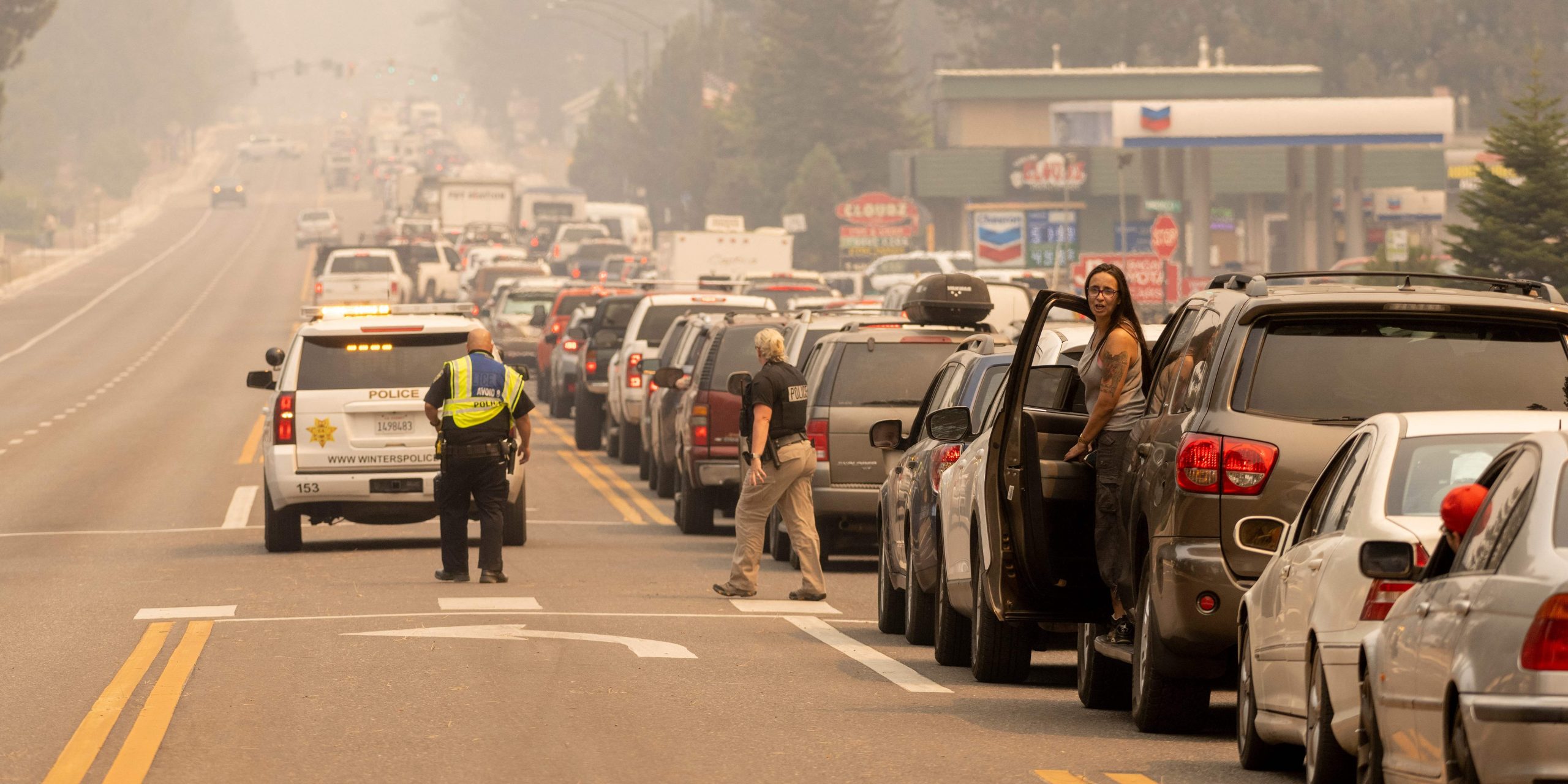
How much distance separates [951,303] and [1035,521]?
760cm

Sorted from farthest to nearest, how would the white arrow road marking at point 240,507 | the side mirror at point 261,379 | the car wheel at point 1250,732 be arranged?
the white arrow road marking at point 240,507 < the side mirror at point 261,379 < the car wheel at point 1250,732

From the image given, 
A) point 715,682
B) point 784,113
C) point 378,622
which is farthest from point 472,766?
point 784,113

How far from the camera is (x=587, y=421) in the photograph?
32.9 metres

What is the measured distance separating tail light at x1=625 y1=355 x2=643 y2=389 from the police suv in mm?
8246

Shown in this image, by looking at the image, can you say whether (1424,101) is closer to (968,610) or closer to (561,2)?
(561,2)

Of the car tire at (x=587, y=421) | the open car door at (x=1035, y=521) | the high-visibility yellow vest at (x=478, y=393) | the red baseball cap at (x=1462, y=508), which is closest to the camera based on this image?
the red baseball cap at (x=1462, y=508)

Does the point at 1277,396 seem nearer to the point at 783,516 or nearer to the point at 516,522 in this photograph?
the point at 783,516

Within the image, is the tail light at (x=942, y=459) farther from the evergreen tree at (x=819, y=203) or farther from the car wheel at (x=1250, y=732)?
the evergreen tree at (x=819, y=203)

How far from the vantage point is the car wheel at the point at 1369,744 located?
7.71 meters

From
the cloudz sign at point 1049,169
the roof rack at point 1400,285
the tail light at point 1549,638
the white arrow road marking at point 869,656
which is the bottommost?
the white arrow road marking at point 869,656

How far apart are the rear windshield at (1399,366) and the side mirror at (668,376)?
1333 centimetres

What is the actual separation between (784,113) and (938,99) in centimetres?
1185

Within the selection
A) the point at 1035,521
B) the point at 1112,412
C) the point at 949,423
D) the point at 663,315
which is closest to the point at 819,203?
the point at 663,315

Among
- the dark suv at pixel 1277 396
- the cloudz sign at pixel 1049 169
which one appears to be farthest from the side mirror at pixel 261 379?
the cloudz sign at pixel 1049 169
